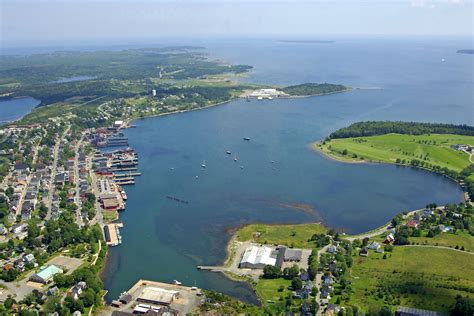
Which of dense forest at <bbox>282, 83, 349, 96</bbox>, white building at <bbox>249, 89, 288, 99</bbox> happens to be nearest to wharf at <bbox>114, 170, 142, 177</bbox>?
white building at <bbox>249, 89, 288, 99</bbox>

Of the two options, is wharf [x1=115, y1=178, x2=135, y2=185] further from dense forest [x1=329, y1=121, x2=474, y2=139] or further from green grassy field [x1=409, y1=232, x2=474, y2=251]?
dense forest [x1=329, y1=121, x2=474, y2=139]

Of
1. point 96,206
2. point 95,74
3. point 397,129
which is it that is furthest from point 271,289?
point 95,74

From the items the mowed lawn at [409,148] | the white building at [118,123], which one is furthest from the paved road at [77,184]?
the mowed lawn at [409,148]

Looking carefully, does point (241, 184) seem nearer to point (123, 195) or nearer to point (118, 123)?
point (123, 195)

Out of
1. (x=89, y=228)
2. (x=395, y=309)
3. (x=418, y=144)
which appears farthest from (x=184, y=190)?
(x=418, y=144)

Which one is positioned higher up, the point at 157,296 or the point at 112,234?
the point at 112,234

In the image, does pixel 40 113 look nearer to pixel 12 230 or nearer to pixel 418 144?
pixel 12 230
